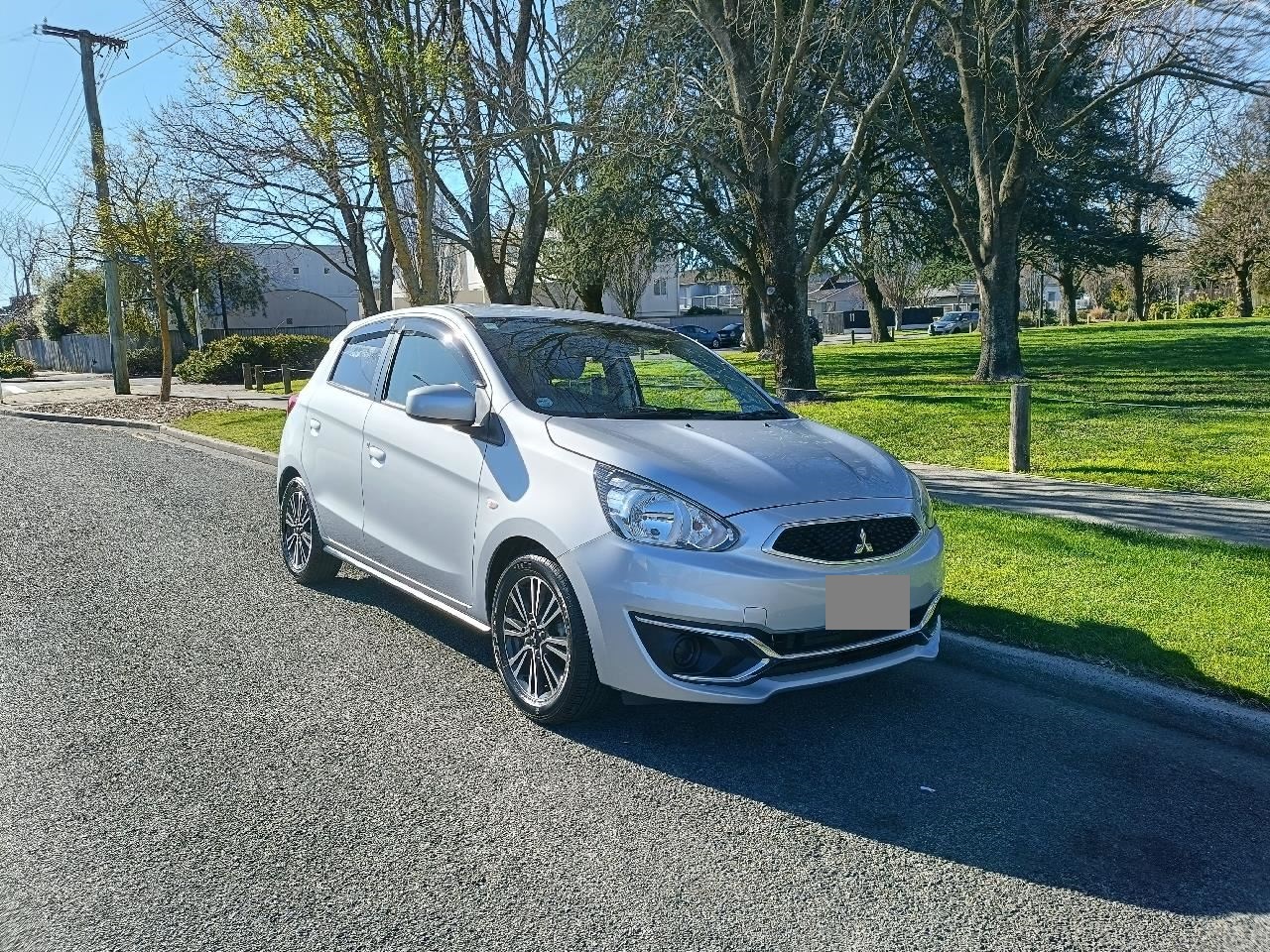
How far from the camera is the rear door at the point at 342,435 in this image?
578 centimetres

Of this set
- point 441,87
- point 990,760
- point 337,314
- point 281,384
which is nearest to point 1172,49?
point 441,87

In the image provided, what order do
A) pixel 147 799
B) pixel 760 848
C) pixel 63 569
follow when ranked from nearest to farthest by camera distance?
pixel 760 848 < pixel 147 799 < pixel 63 569

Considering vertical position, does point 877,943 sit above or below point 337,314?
below

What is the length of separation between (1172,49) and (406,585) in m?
12.6

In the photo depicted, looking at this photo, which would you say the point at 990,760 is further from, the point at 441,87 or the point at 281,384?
the point at 281,384

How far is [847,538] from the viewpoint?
4.13m

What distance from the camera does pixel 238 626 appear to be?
580 centimetres

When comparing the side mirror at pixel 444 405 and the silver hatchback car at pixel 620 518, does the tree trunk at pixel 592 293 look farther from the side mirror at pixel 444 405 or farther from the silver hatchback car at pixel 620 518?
the side mirror at pixel 444 405

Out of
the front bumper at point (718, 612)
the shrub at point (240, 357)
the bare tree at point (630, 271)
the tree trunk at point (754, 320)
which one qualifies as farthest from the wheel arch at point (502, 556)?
the tree trunk at point (754, 320)

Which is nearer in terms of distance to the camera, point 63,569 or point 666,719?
point 666,719

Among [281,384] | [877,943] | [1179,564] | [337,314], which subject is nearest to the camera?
[877,943]

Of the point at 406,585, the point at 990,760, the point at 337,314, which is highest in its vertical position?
the point at 337,314

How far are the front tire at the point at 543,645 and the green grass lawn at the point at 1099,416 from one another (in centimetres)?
688

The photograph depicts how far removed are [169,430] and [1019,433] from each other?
552 inches
